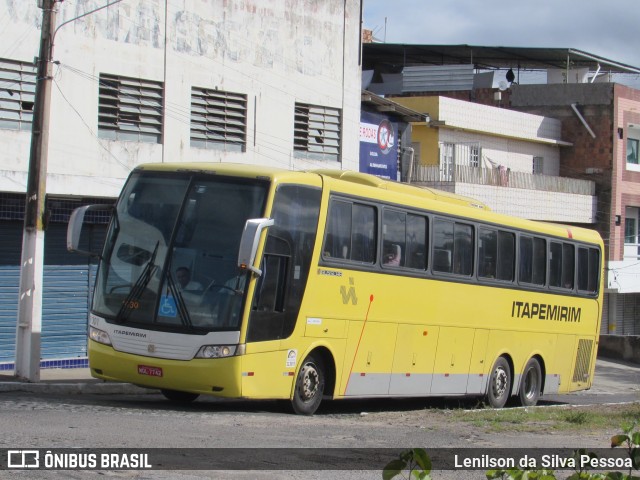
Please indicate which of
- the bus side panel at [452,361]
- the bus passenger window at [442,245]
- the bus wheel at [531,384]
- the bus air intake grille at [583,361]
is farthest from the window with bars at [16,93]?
the bus air intake grille at [583,361]

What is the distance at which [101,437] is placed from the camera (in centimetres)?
972

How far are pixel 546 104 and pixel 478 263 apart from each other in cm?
2332

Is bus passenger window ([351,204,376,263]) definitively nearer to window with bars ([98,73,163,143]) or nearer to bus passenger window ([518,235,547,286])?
bus passenger window ([518,235,547,286])

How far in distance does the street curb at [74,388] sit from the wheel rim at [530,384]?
722cm

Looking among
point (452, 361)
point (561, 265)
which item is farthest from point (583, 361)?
point (452, 361)

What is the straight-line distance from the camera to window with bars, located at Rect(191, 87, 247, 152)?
22.4 meters

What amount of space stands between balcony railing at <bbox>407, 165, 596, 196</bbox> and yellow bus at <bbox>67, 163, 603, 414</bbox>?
14.3 meters

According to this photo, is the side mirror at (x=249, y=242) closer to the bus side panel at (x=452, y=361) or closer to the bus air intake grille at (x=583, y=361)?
the bus side panel at (x=452, y=361)

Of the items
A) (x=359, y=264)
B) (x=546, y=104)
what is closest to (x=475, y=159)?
(x=546, y=104)

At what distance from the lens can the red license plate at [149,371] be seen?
42.0 feet

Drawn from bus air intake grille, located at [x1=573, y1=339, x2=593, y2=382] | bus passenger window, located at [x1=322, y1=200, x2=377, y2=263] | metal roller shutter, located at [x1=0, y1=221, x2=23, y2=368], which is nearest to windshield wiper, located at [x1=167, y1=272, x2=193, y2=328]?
bus passenger window, located at [x1=322, y1=200, x2=377, y2=263]

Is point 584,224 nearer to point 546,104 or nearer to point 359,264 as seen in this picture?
point 546,104

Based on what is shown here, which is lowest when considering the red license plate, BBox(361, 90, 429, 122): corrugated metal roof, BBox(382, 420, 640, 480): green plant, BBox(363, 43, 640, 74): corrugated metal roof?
the red license plate

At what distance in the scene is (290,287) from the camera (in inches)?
524
